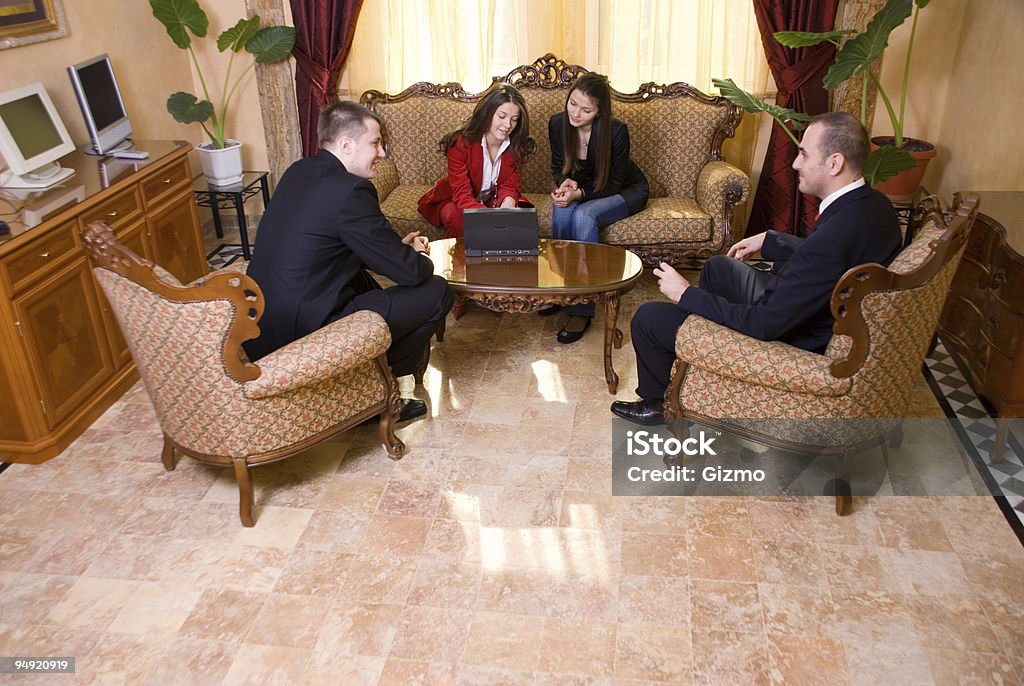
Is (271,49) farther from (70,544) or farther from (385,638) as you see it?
(385,638)

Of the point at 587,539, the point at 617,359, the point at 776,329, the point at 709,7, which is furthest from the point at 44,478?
the point at 709,7

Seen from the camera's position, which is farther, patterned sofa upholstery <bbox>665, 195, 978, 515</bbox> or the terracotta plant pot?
the terracotta plant pot

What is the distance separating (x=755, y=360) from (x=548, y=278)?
111 cm

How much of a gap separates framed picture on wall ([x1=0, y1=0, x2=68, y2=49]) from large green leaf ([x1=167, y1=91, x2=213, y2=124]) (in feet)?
2.24

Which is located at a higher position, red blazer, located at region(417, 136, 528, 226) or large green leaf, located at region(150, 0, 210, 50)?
large green leaf, located at region(150, 0, 210, 50)

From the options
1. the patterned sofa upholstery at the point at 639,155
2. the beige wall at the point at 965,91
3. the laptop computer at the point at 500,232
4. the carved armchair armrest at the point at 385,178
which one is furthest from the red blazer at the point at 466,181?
the beige wall at the point at 965,91

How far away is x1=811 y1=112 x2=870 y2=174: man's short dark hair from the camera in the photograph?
2.60 metres

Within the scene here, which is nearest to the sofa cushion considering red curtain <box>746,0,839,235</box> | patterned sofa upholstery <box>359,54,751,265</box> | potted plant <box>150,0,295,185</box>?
patterned sofa upholstery <box>359,54,751,265</box>

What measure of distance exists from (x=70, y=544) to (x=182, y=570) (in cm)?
43

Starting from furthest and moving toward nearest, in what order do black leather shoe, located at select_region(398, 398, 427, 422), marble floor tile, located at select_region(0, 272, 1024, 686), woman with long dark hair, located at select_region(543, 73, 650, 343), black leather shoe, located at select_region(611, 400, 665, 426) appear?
1. woman with long dark hair, located at select_region(543, 73, 650, 343)
2. black leather shoe, located at select_region(398, 398, 427, 422)
3. black leather shoe, located at select_region(611, 400, 665, 426)
4. marble floor tile, located at select_region(0, 272, 1024, 686)

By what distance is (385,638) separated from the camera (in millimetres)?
2311

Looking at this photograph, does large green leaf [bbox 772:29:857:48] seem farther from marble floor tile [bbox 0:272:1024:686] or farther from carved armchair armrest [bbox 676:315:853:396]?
marble floor tile [bbox 0:272:1024:686]

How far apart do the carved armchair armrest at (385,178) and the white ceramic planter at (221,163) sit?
2.87ft

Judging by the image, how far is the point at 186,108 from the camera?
4648 millimetres
